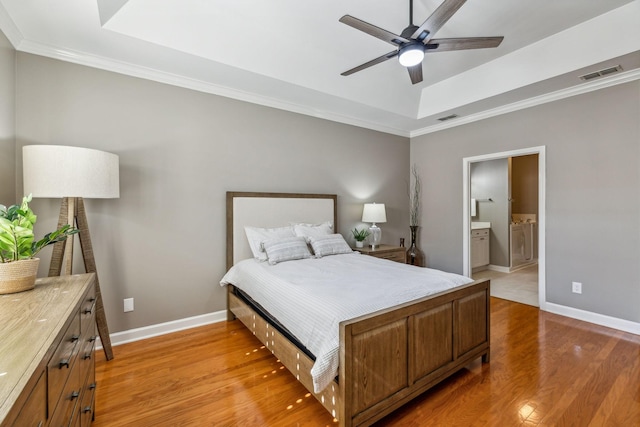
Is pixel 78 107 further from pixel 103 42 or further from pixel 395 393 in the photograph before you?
pixel 395 393

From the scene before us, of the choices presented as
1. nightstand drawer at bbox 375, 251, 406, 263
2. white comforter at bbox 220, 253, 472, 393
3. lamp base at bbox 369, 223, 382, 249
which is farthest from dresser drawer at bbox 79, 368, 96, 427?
lamp base at bbox 369, 223, 382, 249

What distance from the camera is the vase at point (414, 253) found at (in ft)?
16.4

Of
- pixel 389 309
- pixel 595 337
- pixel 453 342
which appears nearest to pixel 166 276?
pixel 389 309

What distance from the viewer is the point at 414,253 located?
16.4 feet

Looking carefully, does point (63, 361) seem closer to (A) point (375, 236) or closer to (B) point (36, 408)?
(B) point (36, 408)

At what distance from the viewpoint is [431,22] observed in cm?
188

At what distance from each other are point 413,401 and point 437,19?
2.53 meters

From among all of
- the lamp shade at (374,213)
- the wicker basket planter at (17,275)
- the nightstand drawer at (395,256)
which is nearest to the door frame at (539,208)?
the nightstand drawer at (395,256)

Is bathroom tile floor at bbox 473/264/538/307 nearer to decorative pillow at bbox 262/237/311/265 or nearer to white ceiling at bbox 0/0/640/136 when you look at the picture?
white ceiling at bbox 0/0/640/136

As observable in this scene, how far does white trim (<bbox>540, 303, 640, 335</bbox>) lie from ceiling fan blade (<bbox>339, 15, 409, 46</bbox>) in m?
3.55

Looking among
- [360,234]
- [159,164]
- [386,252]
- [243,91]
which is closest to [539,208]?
[386,252]

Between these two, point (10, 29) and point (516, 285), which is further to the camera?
point (516, 285)

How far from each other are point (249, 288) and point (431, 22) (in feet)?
8.40

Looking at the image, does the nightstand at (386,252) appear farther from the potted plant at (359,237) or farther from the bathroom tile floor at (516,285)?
the bathroom tile floor at (516,285)
